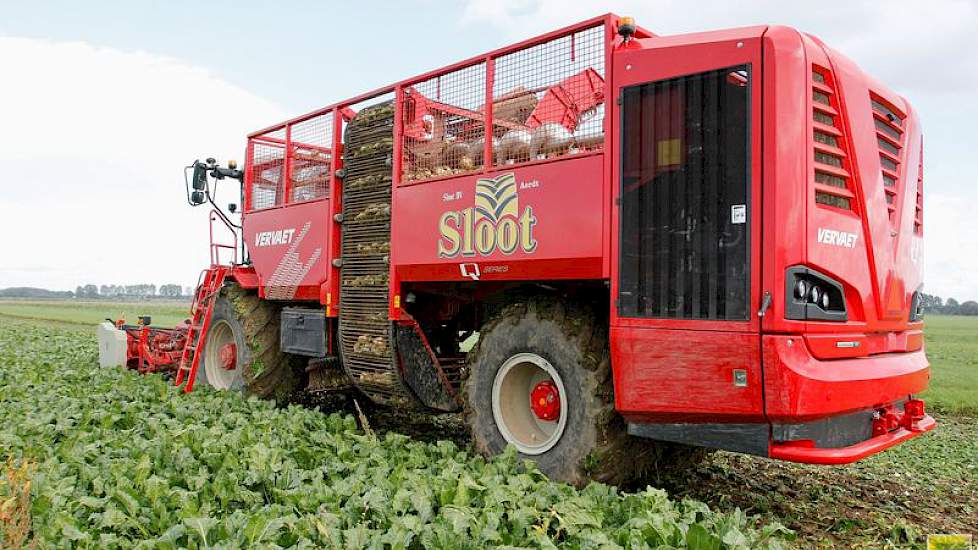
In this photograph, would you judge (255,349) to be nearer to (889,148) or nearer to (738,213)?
(738,213)

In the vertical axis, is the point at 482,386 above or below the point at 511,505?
above

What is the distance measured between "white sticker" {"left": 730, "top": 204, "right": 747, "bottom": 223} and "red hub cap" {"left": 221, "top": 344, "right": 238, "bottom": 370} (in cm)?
615

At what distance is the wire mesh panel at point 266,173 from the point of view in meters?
8.13

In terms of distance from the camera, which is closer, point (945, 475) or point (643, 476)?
point (643, 476)

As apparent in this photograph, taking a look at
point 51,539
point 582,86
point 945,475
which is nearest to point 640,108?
point 582,86

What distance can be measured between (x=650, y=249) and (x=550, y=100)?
1.36 meters

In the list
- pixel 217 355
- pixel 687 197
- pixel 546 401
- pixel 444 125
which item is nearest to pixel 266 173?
pixel 217 355

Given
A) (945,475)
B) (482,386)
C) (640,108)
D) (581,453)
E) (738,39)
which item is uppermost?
(738,39)

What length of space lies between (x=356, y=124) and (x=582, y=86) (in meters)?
2.71

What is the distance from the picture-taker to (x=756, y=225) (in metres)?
3.85

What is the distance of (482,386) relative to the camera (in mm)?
5227

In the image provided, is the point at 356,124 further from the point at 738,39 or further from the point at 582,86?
the point at 738,39

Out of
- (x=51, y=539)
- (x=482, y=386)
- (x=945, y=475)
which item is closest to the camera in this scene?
(x=51, y=539)

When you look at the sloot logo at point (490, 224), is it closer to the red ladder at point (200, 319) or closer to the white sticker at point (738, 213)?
the white sticker at point (738, 213)
